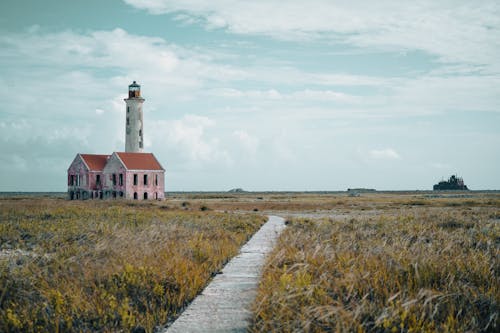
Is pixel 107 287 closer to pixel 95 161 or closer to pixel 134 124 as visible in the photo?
pixel 134 124

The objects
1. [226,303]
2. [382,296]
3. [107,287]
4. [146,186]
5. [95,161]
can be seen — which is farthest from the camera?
[95,161]

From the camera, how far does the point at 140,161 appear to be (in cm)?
5500

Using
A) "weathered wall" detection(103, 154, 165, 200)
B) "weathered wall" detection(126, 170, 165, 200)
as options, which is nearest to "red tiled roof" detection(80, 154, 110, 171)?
"weathered wall" detection(103, 154, 165, 200)

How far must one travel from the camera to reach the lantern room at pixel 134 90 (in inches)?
2266

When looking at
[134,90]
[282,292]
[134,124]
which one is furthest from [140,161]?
[282,292]

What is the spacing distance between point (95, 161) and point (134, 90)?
990cm

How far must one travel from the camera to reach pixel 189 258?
988cm

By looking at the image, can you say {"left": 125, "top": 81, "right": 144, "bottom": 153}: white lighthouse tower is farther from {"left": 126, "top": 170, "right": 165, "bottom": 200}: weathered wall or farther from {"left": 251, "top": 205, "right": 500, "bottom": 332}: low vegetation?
{"left": 251, "top": 205, "right": 500, "bottom": 332}: low vegetation

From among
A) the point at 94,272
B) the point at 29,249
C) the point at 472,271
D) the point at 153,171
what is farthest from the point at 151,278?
the point at 153,171

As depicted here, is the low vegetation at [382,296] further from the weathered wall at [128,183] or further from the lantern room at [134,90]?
the lantern room at [134,90]

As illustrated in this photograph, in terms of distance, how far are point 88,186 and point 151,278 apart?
50549mm

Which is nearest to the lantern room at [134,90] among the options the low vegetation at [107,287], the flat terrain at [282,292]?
the low vegetation at [107,287]

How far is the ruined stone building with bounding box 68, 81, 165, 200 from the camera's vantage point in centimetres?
5334

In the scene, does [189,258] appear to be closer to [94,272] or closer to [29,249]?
[94,272]
